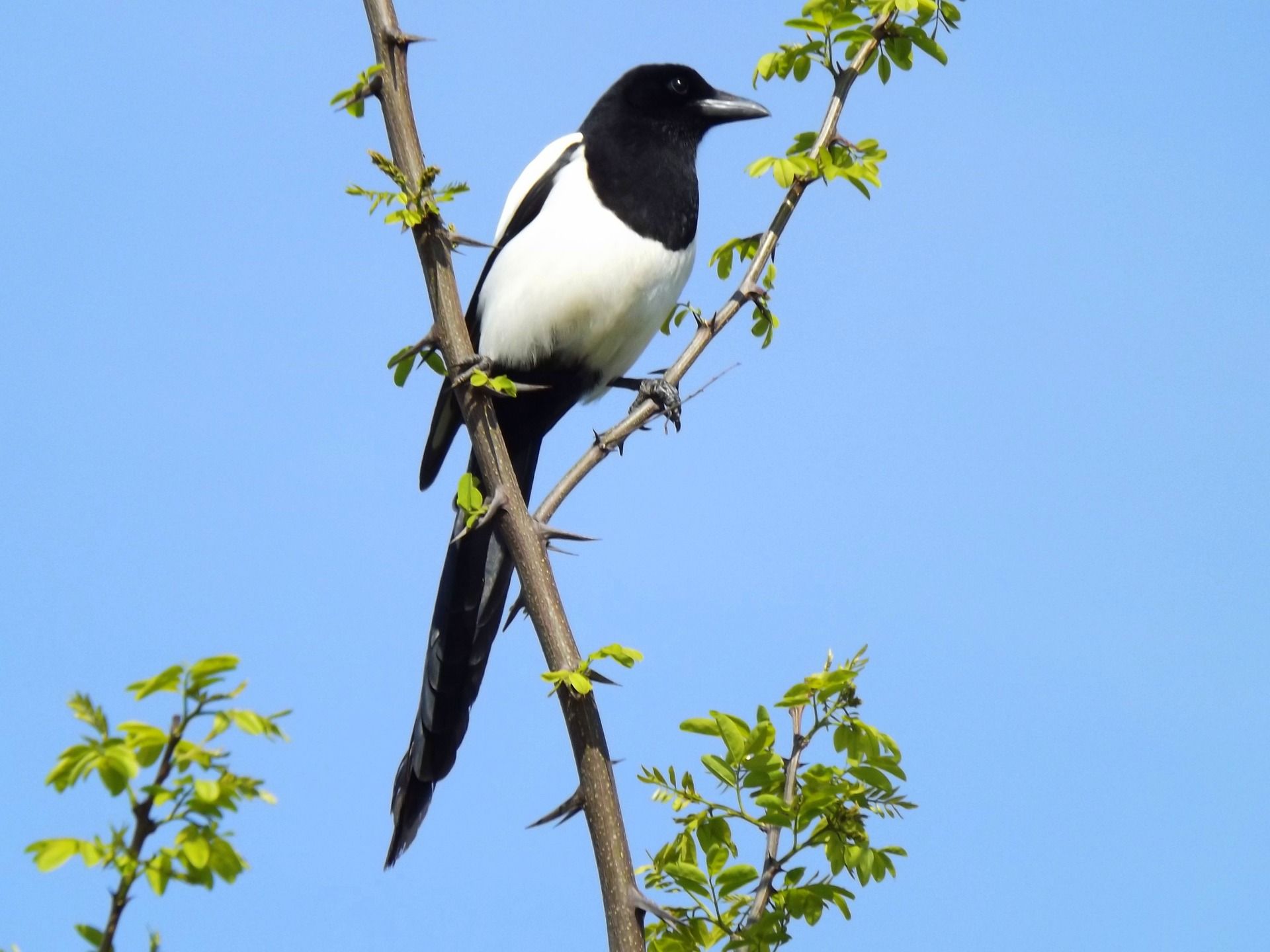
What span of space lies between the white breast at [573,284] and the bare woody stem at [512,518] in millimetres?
1422

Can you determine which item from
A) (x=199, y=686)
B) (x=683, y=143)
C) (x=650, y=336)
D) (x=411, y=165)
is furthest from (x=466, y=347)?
(x=683, y=143)

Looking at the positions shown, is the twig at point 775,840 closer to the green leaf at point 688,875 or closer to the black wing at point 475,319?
the green leaf at point 688,875

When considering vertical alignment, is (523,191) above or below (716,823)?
above

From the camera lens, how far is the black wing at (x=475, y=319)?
14.4ft

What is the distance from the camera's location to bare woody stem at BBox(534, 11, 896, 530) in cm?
296

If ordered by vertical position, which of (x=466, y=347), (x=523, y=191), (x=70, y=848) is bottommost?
(x=70, y=848)

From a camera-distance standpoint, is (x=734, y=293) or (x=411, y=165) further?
(x=734, y=293)

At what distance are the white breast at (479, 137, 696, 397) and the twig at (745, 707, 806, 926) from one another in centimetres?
219

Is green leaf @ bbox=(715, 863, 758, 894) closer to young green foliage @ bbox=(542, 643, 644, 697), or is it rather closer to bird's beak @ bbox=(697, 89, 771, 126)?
young green foliage @ bbox=(542, 643, 644, 697)

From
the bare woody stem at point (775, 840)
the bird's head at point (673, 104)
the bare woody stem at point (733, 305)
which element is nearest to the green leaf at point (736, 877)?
the bare woody stem at point (775, 840)

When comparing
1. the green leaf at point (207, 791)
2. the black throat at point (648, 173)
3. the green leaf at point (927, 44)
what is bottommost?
the green leaf at point (207, 791)

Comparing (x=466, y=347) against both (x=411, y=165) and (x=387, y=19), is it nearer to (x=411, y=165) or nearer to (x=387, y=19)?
(x=411, y=165)

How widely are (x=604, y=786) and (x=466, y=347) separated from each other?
0.90 metres

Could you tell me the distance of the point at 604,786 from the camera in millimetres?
2576
